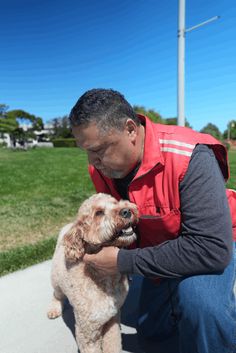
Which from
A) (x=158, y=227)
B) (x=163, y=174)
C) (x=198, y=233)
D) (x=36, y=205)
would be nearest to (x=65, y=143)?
(x=36, y=205)

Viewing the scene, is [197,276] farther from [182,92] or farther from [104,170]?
[182,92]

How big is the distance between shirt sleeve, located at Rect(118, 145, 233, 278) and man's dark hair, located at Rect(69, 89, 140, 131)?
451mm

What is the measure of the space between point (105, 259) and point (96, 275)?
24 cm

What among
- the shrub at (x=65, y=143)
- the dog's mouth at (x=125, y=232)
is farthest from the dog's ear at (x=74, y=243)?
the shrub at (x=65, y=143)

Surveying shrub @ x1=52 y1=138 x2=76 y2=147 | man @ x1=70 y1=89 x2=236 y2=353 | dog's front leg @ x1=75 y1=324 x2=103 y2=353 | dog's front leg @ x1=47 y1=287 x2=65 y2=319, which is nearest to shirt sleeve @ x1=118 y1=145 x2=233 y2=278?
man @ x1=70 y1=89 x2=236 y2=353

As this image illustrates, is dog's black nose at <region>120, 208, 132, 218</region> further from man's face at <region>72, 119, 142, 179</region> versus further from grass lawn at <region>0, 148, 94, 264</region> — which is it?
grass lawn at <region>0, 148, 94, 264</region>

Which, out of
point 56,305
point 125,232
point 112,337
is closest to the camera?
point 125,232

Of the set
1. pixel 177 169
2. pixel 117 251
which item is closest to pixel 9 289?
pixel 117 251

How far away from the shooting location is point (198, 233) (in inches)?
68.4

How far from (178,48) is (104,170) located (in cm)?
716

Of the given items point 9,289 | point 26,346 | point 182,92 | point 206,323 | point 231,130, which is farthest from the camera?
point 231,130

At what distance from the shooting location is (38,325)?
2588 mm

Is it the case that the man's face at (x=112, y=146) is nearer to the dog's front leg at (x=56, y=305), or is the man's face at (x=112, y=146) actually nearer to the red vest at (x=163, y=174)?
the red vest at (x=163, y=174)

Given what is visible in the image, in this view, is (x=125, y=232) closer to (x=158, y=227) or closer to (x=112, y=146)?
(x=158, y=227)
